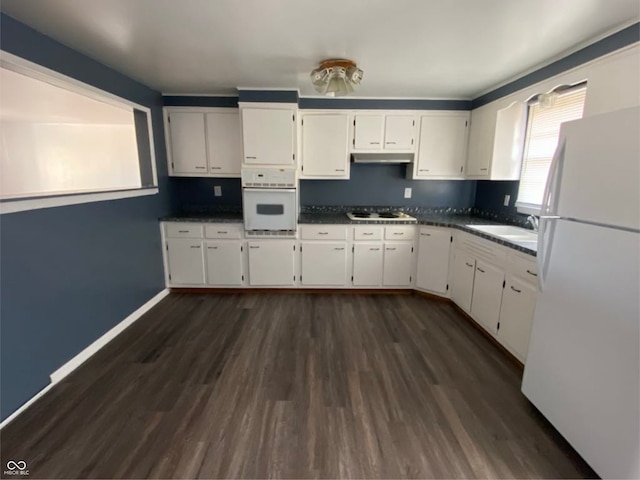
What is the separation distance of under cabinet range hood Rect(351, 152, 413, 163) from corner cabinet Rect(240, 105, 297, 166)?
0.77 m

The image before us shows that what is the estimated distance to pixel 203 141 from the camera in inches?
142

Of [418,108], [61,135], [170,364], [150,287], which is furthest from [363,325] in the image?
[61,135]

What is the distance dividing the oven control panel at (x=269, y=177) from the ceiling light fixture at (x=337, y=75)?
3.40ft

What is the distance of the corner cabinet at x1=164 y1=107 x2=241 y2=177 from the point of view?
3545mm

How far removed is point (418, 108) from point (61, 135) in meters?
4.81

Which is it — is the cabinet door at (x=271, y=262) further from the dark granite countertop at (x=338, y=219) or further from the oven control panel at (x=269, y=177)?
the oven control panel at (x=269, y=177)

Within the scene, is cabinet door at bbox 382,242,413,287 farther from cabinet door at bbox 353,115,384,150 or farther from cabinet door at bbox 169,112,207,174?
cabinet door at bbox 169,112,207,174

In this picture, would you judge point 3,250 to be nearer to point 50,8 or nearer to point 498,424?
point 50,8

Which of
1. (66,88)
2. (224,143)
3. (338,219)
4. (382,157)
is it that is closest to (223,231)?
(224,143)

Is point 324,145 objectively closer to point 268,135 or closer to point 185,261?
point 268,135

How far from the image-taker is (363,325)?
2889mm

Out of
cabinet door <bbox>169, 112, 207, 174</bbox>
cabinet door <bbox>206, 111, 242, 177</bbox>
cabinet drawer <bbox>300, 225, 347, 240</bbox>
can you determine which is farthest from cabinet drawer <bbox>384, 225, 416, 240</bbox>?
cabinet door <bbox>169, 112, 207, 174</bbox>

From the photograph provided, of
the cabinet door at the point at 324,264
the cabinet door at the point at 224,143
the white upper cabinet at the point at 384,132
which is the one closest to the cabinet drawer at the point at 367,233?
the cabinet door at the point at 324,264

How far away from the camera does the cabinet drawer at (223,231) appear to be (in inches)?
137
